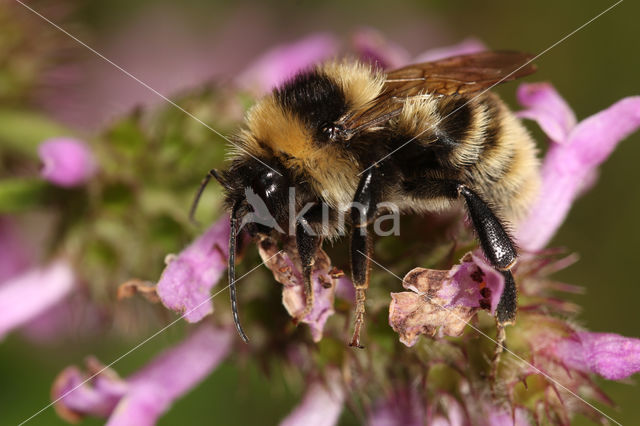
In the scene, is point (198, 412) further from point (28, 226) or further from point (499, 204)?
point (499, 204)

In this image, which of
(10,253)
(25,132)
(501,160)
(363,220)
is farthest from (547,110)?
(10,253)

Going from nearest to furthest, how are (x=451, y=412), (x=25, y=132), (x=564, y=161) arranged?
1. (x=451, y=412)
2. (x=564, y=161)
3. (x=25, y=132)

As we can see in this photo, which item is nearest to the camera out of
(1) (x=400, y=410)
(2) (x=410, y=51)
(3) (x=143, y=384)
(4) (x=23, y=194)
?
(1) (x=400, y=410)

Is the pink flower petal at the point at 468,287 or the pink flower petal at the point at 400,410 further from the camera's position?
the pink flower petal at the point at 400,410

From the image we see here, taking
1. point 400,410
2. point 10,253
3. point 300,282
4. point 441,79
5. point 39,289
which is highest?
point 10,253

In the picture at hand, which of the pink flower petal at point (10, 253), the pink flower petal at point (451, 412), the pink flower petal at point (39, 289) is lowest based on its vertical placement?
the pink flower petal at point (451, 412)

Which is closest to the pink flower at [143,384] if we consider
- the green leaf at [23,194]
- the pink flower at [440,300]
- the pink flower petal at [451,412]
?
the green leaf at [23,194]

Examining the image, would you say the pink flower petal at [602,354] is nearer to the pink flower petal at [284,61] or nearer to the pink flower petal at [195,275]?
the pink flower petal at [195,275]

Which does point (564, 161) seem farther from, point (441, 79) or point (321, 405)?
point (321, 405)
